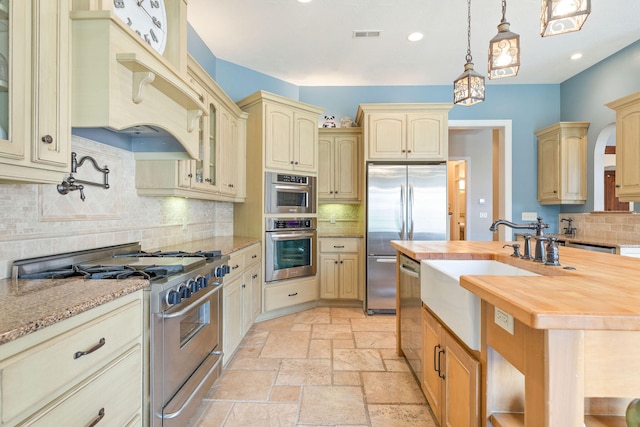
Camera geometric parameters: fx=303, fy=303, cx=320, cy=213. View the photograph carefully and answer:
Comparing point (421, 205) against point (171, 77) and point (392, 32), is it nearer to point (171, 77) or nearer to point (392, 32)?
point (392, 32)

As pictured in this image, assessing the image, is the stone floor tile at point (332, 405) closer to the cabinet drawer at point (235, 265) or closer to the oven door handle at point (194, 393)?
the oven door handle at point (194, 393)

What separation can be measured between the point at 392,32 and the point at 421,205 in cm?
195

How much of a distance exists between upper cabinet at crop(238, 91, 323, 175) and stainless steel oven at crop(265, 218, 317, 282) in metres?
0.65

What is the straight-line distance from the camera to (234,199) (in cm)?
339

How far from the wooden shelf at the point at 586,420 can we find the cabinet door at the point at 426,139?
121 inches

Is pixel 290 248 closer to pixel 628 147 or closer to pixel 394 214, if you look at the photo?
pixel 394 214

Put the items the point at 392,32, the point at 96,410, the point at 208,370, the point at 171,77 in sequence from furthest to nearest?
the point at 392,32 < the point at 208,370 < the point at 171,77 < the point at 96,410

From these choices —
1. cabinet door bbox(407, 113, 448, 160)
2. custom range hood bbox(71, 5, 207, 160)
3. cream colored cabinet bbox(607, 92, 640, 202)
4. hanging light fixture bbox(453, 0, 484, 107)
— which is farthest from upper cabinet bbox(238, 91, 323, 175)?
cream colored cabinet bbox(607, 92, 640, 202)

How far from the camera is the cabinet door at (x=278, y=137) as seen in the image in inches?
137

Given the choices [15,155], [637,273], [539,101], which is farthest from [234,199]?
[539,101]

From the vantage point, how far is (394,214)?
12.2ft

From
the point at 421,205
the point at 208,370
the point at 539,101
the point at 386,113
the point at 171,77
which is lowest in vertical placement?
the point at 208,370

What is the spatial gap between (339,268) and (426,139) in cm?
197

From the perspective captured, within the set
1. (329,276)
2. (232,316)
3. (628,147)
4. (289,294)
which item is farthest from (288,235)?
(628,147)
